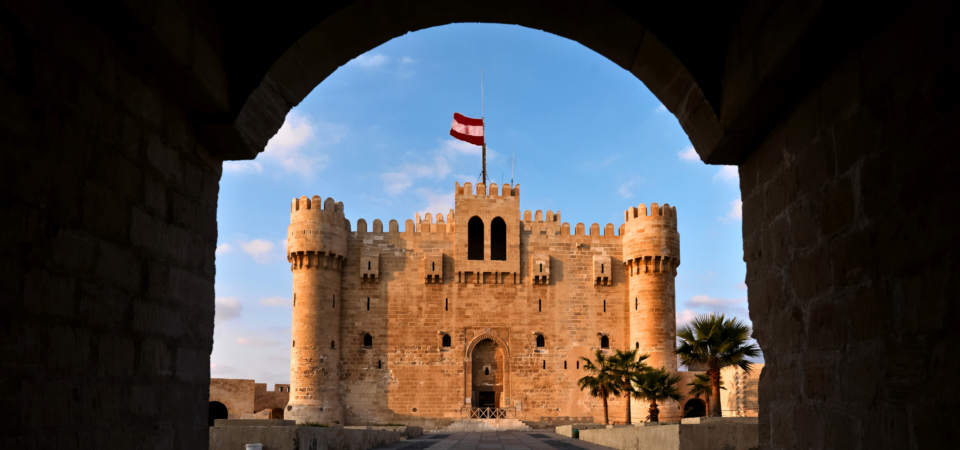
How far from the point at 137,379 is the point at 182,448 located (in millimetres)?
543

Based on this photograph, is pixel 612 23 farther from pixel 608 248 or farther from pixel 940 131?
pixel 608 248

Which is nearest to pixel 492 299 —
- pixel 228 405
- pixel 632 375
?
pixel 632 375

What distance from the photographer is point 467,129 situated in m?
32.5

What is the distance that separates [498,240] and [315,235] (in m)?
8.51

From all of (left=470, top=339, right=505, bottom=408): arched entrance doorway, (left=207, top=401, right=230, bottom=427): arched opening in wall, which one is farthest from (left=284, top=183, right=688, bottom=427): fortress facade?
(left=207, top=401, right=230, bottom=427): arched opening in wall

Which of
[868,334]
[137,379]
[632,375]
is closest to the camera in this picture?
[868,334]

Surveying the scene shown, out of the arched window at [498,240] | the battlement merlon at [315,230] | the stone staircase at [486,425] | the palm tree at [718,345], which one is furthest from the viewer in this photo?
the arched window at [498,240]

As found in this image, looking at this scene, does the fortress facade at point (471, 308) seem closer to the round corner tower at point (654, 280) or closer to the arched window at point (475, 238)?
the round corner tower at point (654, 280)

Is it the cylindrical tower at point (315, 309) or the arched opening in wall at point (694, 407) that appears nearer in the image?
the cylindrical tower at point (315, 309)

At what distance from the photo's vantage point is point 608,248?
108ft

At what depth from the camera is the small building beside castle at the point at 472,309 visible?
3058 cm

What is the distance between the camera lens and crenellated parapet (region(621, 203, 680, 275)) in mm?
31359

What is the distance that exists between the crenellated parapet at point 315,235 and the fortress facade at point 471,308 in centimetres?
6

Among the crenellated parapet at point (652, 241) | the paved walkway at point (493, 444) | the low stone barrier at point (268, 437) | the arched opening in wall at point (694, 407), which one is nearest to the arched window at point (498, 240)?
the crenellated parapet at point (652, 241)
